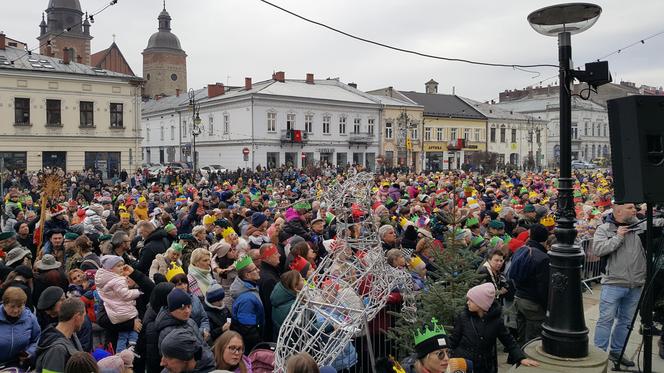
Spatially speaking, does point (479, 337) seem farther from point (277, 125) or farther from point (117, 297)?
point (277, 125)

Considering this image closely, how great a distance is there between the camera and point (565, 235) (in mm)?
5086

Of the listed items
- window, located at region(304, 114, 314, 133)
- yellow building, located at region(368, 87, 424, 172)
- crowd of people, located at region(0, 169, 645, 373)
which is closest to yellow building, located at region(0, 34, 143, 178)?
window, located at region(304, 114, 314, 133)

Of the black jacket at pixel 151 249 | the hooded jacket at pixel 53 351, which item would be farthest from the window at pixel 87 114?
the hooded jacket at pixel 53 351

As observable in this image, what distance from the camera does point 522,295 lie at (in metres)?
6.45

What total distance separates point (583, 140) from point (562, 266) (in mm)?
82016

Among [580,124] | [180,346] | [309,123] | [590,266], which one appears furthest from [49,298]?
[580,124]

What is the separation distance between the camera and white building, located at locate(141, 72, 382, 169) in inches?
1933

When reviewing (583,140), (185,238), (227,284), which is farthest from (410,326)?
(583,140)

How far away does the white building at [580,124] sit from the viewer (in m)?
73.8

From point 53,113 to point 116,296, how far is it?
39.0 meters

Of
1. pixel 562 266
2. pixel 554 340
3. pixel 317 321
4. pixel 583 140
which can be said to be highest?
pixel 583 140

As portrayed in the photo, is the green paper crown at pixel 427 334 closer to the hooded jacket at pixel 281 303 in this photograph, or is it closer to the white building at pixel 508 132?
the hooded jacket at pixel 281 303

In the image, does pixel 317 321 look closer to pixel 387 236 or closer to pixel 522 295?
pixel 522 295

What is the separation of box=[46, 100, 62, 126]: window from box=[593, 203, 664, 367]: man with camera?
40934mm
